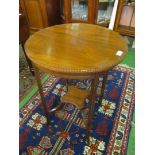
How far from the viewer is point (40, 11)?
2.40m

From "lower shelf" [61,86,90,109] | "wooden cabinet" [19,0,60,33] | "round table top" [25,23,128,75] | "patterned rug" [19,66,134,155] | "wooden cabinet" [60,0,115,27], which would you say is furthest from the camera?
"wooden cabinet" [19,0,60,33]

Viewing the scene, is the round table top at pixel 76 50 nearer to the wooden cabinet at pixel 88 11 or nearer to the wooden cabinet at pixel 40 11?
the wooden cabinet at pixel 88 11

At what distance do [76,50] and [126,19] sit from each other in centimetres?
181

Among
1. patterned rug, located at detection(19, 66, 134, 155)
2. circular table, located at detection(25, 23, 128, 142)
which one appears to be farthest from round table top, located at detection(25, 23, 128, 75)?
patterned rug, located at detection(19, 66, 134, 155)

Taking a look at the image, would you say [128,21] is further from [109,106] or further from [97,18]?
[109,106]

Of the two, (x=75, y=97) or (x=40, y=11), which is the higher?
(x=40, y=11)

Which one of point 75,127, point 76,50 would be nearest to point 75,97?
point 75,127

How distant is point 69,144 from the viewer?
122 cm

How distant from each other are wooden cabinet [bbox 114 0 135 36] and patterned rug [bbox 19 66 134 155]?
109cm

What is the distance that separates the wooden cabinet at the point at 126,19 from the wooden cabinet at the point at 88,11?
175 millimetres

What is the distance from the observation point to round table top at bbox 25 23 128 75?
2.71 ft

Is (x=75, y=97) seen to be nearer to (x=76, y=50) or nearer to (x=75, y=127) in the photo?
(x=75, y=127)

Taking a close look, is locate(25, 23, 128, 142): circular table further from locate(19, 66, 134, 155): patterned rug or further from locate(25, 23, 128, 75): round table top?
locate(19, 66, 134, 155): patterned rug

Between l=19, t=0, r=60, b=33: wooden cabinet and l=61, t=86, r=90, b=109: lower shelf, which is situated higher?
l=19, t=0, r=60, b=33: wooden cabinet
